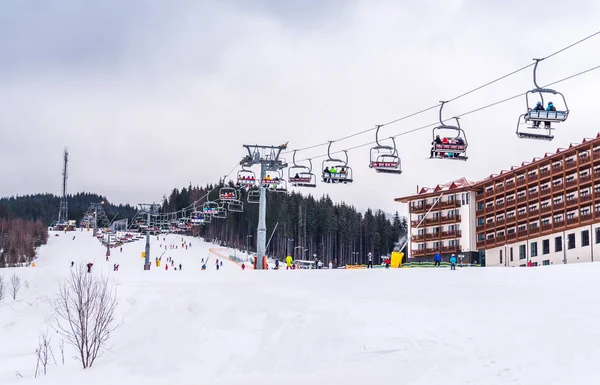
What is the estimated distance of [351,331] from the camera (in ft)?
84.8

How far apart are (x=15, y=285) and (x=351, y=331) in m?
41.0

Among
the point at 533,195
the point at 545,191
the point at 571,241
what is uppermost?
the point at 545,191

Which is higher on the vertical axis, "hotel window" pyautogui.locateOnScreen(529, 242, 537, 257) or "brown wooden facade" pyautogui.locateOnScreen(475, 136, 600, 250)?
"brown wooden facade" pyautogui.locateOnScreen(475, 136, 600, 250)

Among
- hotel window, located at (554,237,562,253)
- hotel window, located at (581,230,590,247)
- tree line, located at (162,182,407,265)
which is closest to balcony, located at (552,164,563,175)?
hotel window, located at (554,237,562,253)

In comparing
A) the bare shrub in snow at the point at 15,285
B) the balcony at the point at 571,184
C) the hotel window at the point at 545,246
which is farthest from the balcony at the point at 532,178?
the bare shrub in snow at the point at 15,285

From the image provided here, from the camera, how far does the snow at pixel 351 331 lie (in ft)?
65.9

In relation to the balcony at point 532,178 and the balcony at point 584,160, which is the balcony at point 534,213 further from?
the balcony at point 584,160

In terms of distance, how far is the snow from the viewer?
20.1m

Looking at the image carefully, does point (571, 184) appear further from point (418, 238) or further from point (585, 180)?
point (418, 238)

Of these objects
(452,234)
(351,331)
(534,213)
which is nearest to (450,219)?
(452,234)

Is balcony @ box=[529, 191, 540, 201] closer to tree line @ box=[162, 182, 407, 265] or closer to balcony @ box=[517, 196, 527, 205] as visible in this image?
balcony @ box=[517, 196, 527, 205]

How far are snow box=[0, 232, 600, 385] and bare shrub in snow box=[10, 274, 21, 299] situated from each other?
1473 centimetres

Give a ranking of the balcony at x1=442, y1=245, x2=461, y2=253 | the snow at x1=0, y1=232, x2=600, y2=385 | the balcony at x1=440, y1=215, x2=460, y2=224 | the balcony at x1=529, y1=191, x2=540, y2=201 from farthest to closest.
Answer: the balcony at x1=440, y1=215, x2=460, y2=224 → the balcony at x1=442, y1=245, x2=461, y2=253 → the balcony at x1=529, y1=191, x2=540, y2=201 → the snow at x1=0, y1=232, x2=600, y2=385

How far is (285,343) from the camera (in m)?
26.8
